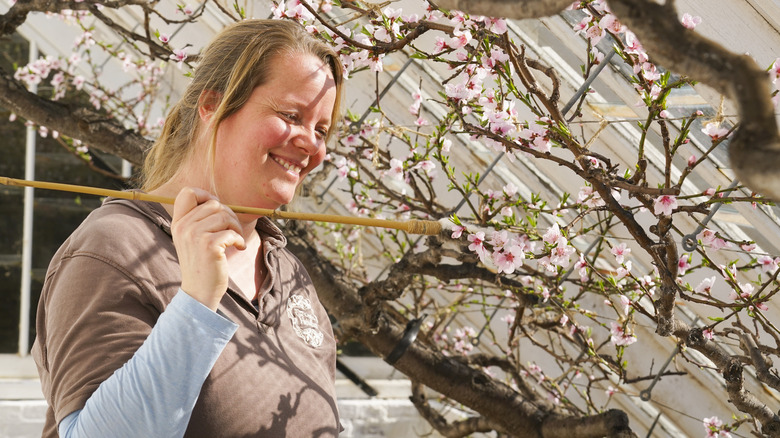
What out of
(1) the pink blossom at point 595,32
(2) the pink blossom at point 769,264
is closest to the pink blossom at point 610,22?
(1) the pink blossom at point 595,32

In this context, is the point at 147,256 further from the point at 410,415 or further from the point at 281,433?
the point at 410,415

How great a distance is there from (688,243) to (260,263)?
779 millimetres

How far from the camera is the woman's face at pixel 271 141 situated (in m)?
1.28

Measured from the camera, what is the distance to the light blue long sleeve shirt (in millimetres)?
927

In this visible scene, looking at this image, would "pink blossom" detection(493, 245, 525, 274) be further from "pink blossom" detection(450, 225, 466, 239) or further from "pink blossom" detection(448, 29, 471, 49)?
"pink blossom" detection(448, 29, 471, 49)

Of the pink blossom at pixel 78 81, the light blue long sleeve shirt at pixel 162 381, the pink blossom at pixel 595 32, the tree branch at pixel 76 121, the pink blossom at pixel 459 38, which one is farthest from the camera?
the pink blossom at pixel 78 81

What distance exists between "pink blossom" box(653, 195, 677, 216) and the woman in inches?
22.6

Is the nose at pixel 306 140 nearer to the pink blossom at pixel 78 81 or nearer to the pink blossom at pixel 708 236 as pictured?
the pink blossom at pixel 708 236

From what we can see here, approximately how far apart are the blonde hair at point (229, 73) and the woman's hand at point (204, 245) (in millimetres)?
321

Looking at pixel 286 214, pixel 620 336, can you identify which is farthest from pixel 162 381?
pixel 620 336

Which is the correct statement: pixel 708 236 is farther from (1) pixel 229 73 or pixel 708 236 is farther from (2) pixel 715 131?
(1) pixel 229 73

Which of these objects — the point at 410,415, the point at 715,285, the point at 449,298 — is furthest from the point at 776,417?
the point at 410,415

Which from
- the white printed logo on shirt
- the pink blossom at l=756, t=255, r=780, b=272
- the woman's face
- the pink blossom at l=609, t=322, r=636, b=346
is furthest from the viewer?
the pink blossom at l=609, t=322, r=636, b=346

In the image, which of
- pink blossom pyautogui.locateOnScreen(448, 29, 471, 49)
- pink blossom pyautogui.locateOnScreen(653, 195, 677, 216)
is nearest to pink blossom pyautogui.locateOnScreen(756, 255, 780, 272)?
pink blossom pyautogui.locateOnScreen(653, 195, 677, 216)
